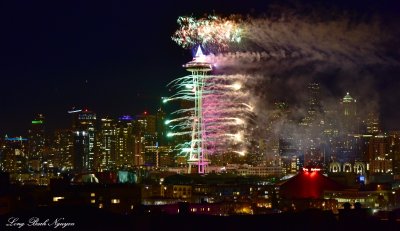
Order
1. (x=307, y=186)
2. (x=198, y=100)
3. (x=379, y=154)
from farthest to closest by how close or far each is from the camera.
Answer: (x=379, y=154) < (x=307, y=186) < (x=198, y=100)

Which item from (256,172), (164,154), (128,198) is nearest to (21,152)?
(164,154)

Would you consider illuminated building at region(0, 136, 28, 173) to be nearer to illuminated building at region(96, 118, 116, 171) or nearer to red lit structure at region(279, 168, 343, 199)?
illuminated building at region(96, 118, 116, 171)

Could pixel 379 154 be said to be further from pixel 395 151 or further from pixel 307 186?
pixel 307 186

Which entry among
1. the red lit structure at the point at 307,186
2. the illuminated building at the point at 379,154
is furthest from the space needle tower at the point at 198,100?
the illuminated building at the point at 379,154

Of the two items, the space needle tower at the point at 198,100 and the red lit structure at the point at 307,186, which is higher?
the space needle tower at the point at 198,100

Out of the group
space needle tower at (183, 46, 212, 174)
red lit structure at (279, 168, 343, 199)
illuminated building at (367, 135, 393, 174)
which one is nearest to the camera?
space needle tower at (183, 46, 212, 174)

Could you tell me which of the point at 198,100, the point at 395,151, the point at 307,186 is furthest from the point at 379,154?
the point at 198,100

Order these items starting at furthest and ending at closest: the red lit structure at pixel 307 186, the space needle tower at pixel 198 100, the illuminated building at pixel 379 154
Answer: the illuminated building at pixel 379 154 < the red lit structure at pixel 307 186 < the space needle tower at pixel 198 100

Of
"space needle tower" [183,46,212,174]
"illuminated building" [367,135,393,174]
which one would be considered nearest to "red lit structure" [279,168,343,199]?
"space needle tower" [183,46,212,174]

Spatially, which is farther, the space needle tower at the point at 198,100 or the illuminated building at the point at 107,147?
the illuminated building at the point at 107,147

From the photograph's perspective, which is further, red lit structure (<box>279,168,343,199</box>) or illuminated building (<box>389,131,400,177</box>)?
illuminated building (<box>389,131,400,177</box>)

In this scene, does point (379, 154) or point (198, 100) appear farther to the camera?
point (379, 154)

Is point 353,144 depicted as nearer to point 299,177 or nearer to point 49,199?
point 299,177

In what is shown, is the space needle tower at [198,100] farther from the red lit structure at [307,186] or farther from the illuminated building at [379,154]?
the illuminated building at [379,154]
